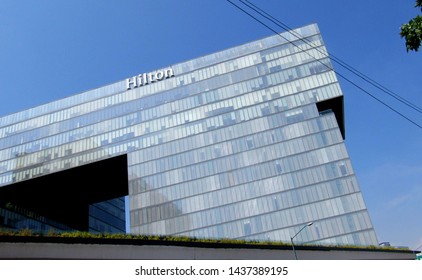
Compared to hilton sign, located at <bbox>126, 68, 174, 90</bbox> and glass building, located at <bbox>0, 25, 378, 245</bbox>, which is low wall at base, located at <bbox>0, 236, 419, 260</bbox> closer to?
glass building, located at <bbox>0, 25, 378, 245</bbox>

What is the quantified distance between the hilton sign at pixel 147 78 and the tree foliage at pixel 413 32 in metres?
72.9

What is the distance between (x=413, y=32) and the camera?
11773 millimetres

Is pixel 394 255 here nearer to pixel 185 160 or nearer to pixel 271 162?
pixel 271 162

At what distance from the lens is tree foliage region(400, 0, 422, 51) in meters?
11.7

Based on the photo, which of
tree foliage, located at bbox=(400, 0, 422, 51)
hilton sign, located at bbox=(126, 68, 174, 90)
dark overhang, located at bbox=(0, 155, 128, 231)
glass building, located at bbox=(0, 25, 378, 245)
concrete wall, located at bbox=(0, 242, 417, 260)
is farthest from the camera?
hilton sign, located at bbox=(126, 68, 174, 90)

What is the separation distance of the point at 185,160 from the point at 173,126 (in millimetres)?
7958

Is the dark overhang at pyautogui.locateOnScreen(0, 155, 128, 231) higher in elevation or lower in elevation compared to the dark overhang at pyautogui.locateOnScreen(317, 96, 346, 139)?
lower

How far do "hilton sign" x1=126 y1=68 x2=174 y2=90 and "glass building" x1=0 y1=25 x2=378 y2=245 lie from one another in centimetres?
27

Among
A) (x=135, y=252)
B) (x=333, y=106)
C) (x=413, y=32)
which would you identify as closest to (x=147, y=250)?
(x=135, y=252)

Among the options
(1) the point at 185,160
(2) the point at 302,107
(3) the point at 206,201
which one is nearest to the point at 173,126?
(1) the point at 185,160

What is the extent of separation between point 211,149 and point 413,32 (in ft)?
201

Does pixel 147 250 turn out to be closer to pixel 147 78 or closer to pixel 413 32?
pixel 413 32

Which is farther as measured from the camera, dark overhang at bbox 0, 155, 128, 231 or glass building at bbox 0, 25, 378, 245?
dark overhang at bbox 0, 155, 128, 231

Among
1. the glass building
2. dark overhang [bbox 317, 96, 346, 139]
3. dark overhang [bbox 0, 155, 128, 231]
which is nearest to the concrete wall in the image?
the glass building
